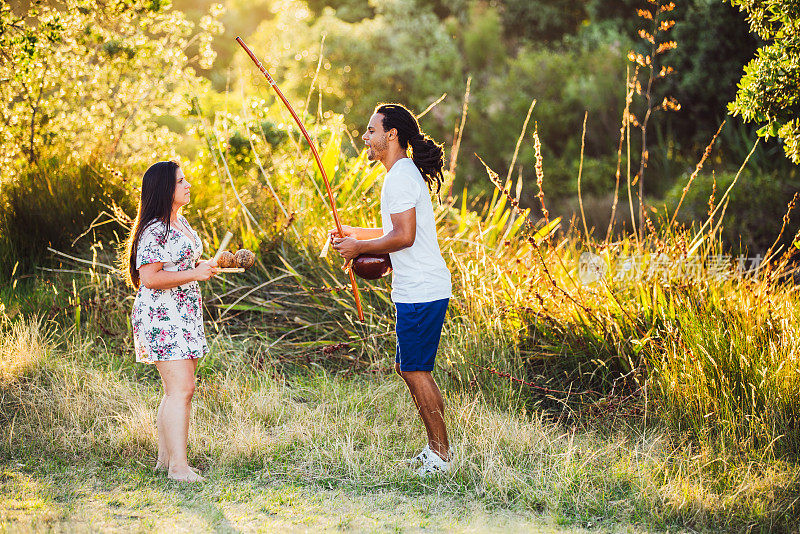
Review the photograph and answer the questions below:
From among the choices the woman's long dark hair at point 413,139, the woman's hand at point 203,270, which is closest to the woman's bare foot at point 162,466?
the woman's hand at point 203,270

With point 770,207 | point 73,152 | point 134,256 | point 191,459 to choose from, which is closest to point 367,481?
point 191,459

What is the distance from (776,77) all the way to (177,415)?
3.79 meters

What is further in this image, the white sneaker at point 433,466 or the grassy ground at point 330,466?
the white sneaker at point 433,466

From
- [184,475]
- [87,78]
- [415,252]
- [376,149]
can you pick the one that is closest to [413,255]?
[415,252]

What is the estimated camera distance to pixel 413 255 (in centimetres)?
382

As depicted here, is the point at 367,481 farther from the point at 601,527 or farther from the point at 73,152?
the point at 73,152

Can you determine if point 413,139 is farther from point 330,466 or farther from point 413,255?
point 330,466

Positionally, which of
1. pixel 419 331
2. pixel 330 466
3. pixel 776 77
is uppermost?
pixel 776 77

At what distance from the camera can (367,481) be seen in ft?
12.9

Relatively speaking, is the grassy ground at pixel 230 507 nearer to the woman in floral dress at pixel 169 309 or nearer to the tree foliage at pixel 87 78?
the woman in floral dress at pixel 169 309

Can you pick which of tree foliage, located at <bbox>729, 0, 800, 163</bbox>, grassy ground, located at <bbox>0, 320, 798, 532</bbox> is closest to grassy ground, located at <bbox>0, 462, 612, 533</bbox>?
grassy ground, located at <bbox>0, 320, 798, 532</bbox>

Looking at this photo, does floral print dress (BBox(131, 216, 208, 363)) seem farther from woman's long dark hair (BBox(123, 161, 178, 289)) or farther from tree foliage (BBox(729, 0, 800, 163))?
tree foliage (BBox(729, 0, 800, 163))

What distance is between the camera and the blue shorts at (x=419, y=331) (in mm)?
3818

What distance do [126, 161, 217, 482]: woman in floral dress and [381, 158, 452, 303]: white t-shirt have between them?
0.93 metres
